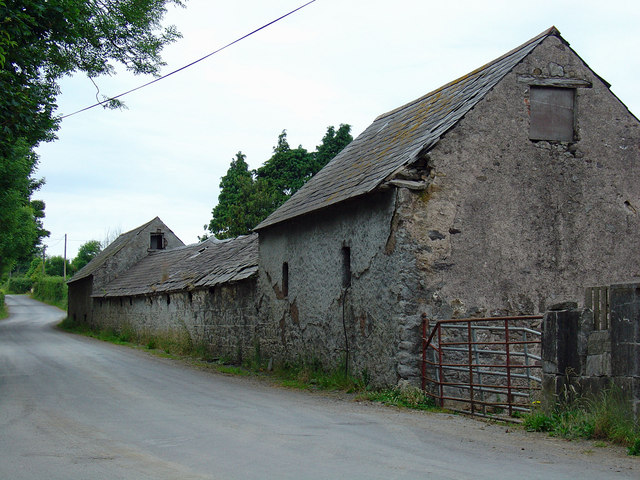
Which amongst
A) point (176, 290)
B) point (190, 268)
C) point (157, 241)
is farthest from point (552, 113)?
point (157, 241)

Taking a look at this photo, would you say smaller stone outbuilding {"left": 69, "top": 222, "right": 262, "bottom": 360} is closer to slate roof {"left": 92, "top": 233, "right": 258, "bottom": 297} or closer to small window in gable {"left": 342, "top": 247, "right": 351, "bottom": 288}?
slate roof {"left": 92, "top": 233, "right": 258, "bottom": 297}

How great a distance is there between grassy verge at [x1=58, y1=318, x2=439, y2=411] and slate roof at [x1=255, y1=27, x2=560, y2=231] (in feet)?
11.8

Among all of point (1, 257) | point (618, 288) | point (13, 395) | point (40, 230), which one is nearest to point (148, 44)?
point (13, 395)

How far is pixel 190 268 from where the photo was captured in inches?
1122

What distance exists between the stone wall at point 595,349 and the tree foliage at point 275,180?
3385 centimetres

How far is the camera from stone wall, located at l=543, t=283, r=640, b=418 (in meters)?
7.81

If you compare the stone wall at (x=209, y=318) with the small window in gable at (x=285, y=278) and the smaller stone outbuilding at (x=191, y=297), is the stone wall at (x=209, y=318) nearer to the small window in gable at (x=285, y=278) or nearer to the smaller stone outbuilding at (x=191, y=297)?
the smaller stone outbuilding at (x=191, y=297)

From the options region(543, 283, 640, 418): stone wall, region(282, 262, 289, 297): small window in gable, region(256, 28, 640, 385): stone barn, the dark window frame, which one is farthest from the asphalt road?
region(282, 262, 289, 297): small window in gable

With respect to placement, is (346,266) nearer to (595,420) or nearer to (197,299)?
(595,420)

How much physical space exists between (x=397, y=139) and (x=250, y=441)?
8.80 metres

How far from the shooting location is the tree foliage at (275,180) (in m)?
43.1

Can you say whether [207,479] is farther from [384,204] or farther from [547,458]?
[384,204]

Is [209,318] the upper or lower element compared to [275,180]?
Answer: lower

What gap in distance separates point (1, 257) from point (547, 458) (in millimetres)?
42437
